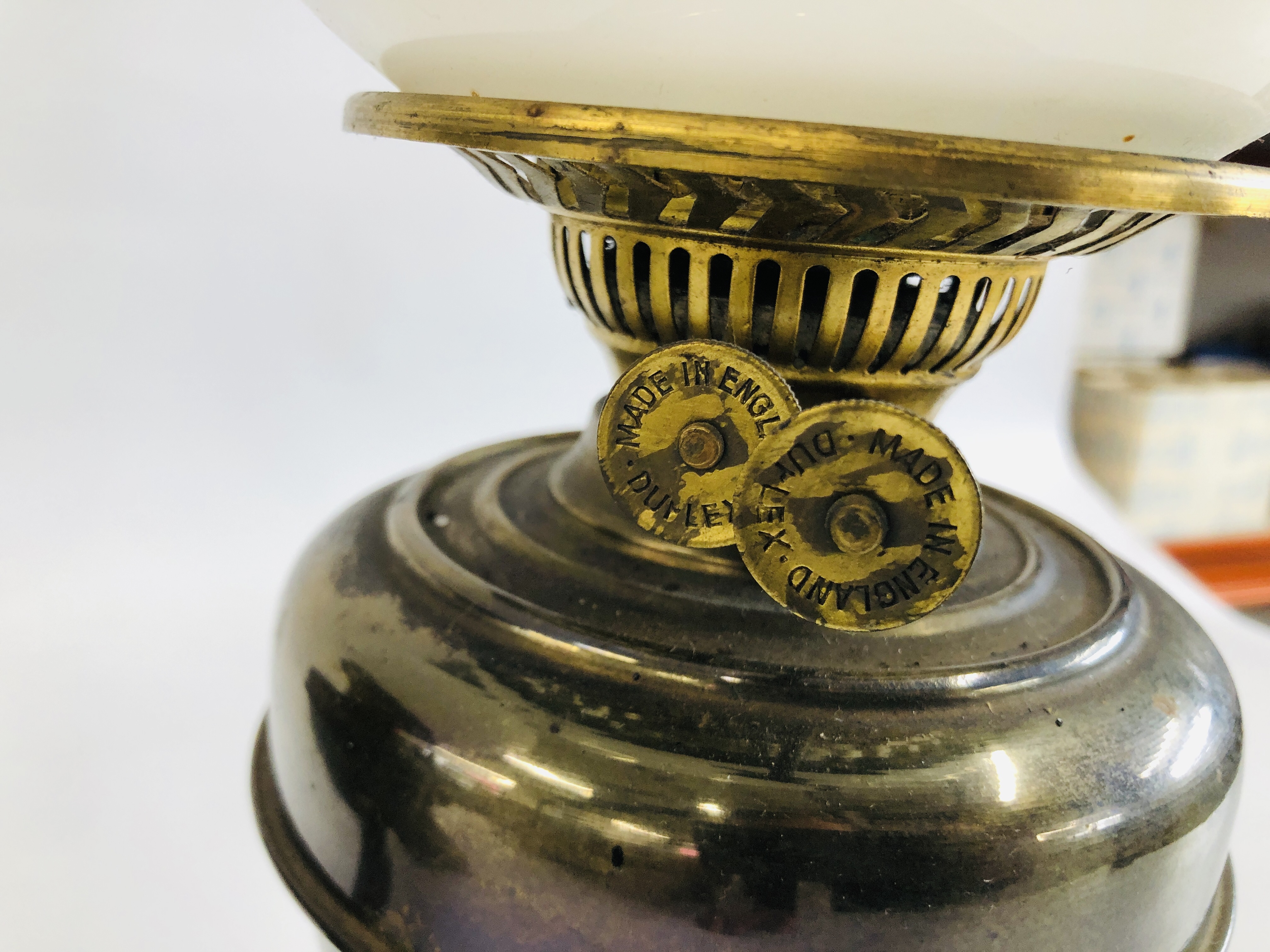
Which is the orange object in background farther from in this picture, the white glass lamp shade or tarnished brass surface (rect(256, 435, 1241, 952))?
the white glass lamp shade

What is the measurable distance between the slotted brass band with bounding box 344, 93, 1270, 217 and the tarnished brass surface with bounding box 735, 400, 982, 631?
0.11 meters

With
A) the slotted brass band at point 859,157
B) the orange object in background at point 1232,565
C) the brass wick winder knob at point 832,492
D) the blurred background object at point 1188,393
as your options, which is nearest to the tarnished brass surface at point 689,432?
the brass wick winder knob at point 832,492

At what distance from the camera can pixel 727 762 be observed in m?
0.49

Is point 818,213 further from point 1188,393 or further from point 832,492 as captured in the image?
point 1188,393

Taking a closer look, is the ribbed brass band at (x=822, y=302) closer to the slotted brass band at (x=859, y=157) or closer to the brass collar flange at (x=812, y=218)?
the brass collar flange at (x=812, y=218)

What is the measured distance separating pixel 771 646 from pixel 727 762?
0.09 meters

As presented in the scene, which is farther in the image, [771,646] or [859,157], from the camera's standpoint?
[771,646]

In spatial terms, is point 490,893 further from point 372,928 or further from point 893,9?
point 893,9

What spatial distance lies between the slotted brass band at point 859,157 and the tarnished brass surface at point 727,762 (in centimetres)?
26

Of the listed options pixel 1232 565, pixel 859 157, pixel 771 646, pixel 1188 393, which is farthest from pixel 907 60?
pixel 1232 565

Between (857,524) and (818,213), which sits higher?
(818,213)

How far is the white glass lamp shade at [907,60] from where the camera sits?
0.41 meters

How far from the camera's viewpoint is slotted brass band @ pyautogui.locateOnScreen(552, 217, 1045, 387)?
1.79ft

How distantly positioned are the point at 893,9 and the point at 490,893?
464 millimetres
